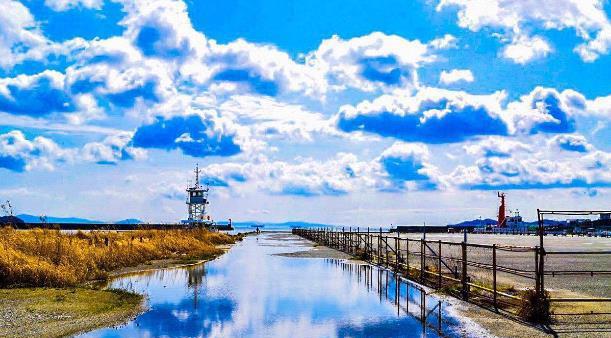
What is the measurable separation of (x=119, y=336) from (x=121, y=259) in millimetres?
19808

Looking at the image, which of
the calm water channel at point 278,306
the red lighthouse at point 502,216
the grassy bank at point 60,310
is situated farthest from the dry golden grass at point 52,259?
the red lighthouse at point 502,216

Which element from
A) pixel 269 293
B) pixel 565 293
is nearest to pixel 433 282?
pixel 565 293

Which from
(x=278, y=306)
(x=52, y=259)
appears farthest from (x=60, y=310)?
(x=52, y=259)

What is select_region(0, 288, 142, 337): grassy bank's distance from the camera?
13641mm

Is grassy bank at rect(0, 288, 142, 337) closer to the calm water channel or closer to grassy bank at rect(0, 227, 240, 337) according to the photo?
grassy bank at rect(0, 227, 240, 337)

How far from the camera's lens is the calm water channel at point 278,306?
14.0m

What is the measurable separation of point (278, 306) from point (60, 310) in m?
6.02

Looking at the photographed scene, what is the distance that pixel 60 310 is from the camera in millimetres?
16078

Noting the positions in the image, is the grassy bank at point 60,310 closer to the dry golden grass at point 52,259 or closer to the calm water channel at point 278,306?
the calm water channel at point 278,306

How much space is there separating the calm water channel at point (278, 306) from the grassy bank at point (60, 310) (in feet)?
2.32

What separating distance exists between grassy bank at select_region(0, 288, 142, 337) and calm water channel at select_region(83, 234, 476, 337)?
0.71 meters

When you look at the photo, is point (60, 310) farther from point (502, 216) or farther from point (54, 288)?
point (502, 216)

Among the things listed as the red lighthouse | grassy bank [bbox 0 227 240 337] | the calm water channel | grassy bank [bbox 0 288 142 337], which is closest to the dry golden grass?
grassy bank [bbox 0 227 240 337]

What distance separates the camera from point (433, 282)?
2456cm
